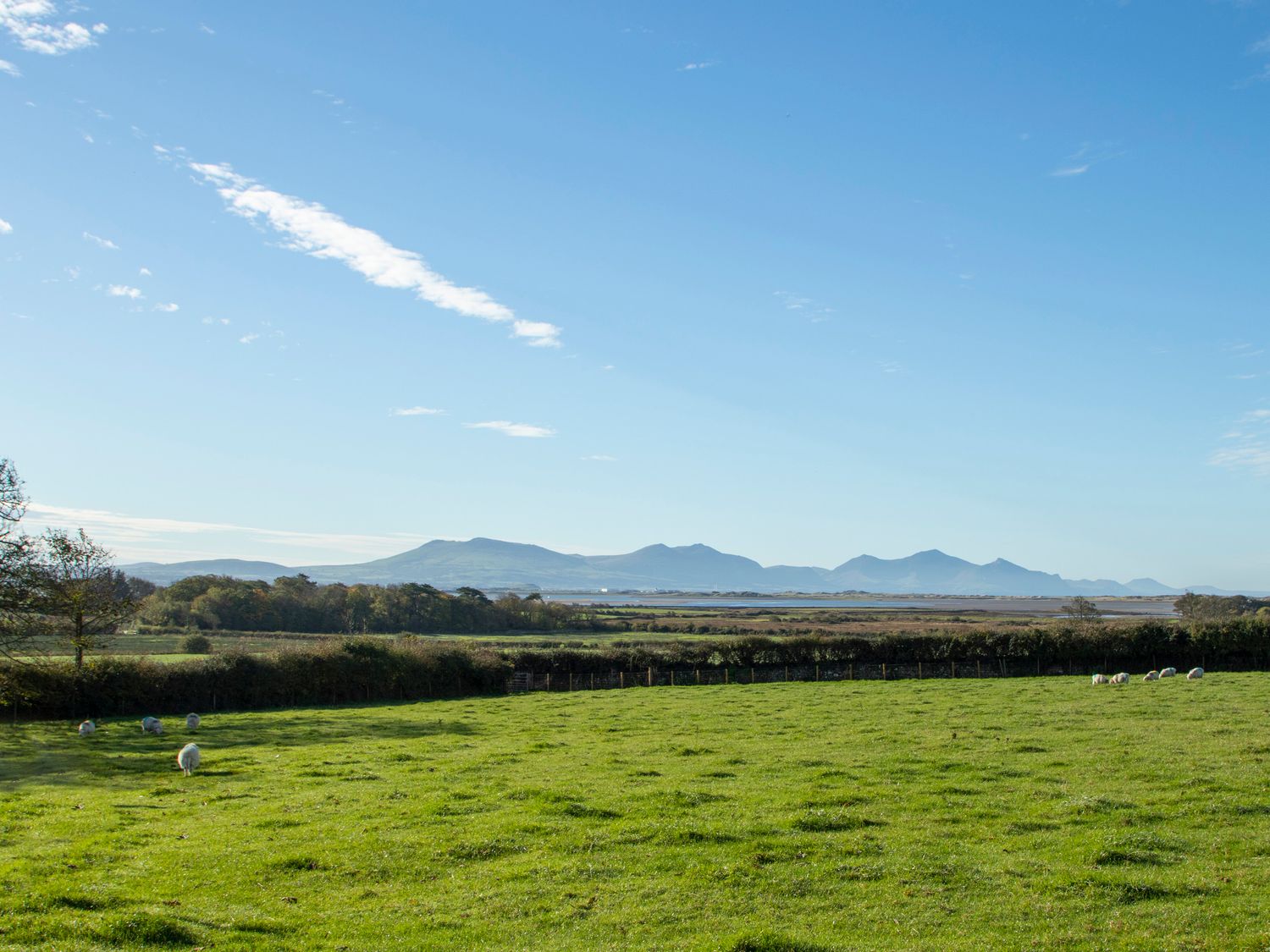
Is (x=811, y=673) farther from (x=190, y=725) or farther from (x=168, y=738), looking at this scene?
(x=168, y=738)

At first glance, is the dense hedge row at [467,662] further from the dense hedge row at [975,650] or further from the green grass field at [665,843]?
the green grass field at [665,843]

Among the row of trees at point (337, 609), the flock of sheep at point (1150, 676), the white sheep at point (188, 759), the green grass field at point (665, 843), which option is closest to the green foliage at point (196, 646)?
the row of trees at point (337, 609)

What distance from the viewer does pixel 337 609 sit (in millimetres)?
111000

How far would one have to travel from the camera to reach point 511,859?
14.7m

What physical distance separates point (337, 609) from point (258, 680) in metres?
64.8

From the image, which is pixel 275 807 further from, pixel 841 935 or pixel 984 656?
pixel 984 656

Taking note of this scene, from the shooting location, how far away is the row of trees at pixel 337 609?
101 meters

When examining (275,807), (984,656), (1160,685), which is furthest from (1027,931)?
(984,656)

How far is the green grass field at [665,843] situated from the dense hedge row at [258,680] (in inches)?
571

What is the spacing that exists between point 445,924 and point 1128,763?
1779cm

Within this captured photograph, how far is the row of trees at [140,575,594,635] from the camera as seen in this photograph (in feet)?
331

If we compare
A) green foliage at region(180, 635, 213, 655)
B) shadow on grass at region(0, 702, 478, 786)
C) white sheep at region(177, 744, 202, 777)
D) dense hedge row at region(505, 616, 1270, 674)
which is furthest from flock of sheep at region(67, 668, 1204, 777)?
green foliage at region(180, 635, 213, 655)

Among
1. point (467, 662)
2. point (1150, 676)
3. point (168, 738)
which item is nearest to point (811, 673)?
point (1150, 676)

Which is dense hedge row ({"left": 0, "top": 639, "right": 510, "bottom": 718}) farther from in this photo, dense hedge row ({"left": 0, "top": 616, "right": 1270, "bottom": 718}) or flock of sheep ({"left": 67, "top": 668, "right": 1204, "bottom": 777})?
flock of sheep ({"left": 67, "top": 668, "right": 1204, "bottom": 777})
